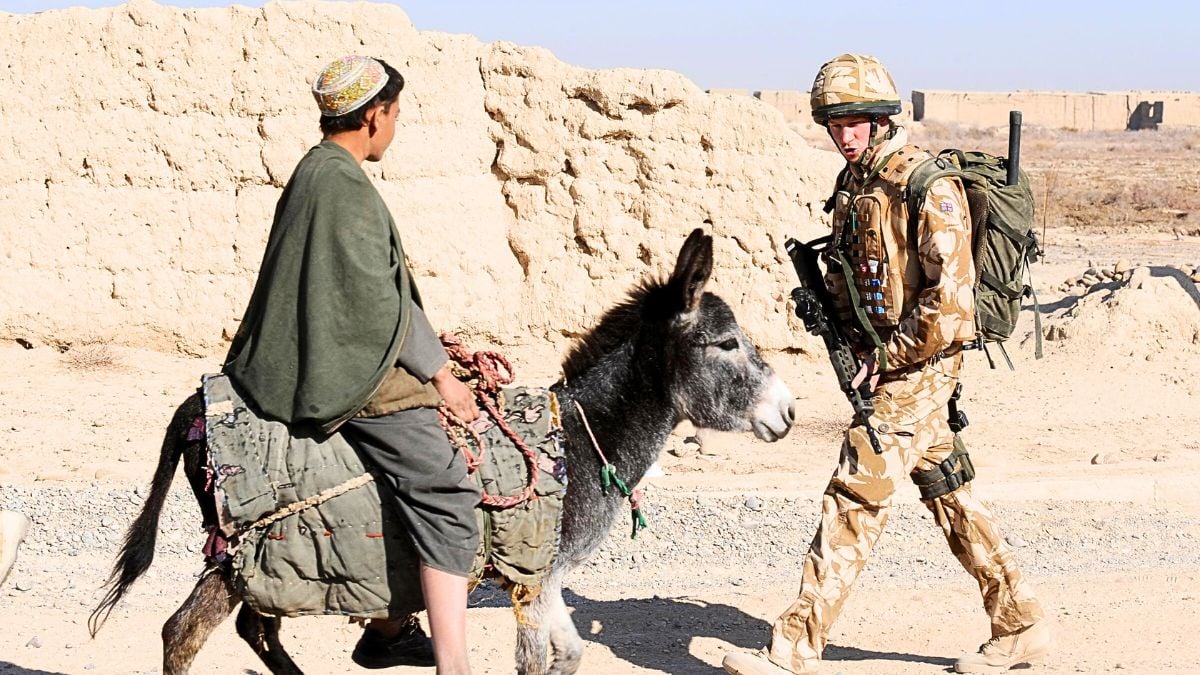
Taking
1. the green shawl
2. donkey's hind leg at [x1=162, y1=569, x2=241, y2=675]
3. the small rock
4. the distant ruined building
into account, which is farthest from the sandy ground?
the distant ruined building

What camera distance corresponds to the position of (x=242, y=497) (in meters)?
4.72

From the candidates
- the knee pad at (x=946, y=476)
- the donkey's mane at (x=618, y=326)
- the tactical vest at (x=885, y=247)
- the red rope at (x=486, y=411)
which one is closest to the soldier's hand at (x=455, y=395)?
the red rope at (x=486, y=411)

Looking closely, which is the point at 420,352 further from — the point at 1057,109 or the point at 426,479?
the point at 1057,109

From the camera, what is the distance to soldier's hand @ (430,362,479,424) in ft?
15.3

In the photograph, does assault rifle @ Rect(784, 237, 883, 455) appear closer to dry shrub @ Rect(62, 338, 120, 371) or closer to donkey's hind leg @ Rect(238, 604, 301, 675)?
donkey's hind leg @ Rect(238, 604, 301, 675)

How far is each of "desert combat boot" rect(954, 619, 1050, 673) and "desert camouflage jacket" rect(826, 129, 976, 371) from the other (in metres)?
1.43

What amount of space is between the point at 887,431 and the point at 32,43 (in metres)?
9.36

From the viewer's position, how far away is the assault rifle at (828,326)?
564 cm

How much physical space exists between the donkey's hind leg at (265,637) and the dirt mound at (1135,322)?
10272 millimetres

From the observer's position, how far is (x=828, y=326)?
5.97 meters

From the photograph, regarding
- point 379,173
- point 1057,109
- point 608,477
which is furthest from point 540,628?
point 1057,109

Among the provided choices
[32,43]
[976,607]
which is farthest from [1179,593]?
[32,43]

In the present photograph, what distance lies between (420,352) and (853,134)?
209cm

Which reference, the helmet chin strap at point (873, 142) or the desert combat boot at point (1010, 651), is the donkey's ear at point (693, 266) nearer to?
the helmet chin strap at point (873, 142)
